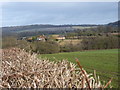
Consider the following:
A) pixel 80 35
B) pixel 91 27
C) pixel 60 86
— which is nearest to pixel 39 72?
pixel 60 86

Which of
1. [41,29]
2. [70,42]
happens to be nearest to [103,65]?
[41,29]

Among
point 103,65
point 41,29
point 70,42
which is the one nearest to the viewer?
point 103,65

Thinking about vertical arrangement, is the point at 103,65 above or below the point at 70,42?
below

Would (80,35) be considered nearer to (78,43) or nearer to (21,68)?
(78,43)

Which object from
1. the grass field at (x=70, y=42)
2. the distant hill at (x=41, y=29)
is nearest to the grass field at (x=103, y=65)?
the distant hill at (x=41, y=29)

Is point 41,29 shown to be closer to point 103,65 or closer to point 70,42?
point 70,42

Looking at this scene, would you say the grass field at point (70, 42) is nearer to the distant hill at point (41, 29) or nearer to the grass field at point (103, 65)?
the distant hill at point (41, 29)

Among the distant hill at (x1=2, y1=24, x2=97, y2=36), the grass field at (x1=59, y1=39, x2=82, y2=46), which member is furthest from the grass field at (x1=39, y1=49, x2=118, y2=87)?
the grass field at (x1=59, y1=39, x2=82, y2=46)

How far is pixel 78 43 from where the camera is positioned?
48.2 metres

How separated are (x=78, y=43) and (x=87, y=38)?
2829 mm

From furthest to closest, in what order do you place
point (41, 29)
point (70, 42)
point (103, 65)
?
point (70, 42) < point (41, 29) < point (103, 65)

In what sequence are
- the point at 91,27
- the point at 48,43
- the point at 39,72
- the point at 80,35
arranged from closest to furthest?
the point at 39,72 < the point at 48,43 < the point at 80,35 < the point at 91,27

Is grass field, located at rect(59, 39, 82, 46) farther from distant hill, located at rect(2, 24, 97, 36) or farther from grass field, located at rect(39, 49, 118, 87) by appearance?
grass field, located at rect(39, 49, 118, 87)

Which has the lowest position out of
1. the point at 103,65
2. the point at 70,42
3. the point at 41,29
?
the point at 103,65
